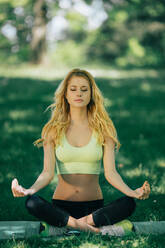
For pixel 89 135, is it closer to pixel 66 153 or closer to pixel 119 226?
pixel 66 153

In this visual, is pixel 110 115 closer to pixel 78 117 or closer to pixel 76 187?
pixel 78 117

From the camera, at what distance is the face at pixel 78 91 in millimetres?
Answer: 3832

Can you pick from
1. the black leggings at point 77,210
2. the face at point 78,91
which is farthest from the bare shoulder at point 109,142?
the black leggings at point 77,210

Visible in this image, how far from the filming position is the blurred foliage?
20188mm

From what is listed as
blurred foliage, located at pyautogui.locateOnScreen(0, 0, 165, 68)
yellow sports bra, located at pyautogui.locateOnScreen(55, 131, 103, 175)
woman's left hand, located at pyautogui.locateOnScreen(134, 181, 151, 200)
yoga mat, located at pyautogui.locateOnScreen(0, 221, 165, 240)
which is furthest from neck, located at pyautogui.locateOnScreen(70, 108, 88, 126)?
blurred foliage, located at pyautogui.locateOnScreen(0, 0, 165, 68)

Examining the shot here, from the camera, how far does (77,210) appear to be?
3.84 metres

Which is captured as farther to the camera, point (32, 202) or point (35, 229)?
point (35, 229)

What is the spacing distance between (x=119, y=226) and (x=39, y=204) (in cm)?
80

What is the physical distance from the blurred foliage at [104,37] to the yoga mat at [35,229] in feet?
52.0

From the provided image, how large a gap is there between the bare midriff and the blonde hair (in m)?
0.34

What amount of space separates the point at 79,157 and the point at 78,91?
0.62m

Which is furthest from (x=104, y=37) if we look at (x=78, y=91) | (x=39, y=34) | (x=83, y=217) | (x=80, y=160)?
(x=83, y=217)

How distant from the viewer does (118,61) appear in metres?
39.9

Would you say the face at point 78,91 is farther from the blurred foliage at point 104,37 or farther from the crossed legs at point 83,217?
the blurred foliage at point 104,37
